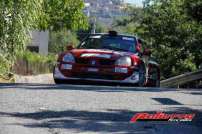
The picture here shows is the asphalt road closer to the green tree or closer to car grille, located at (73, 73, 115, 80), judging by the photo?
car grille, located at (73, 73, 115, 80)

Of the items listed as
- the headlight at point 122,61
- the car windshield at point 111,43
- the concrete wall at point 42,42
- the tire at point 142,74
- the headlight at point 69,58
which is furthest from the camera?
the concrete wall at point 42,42

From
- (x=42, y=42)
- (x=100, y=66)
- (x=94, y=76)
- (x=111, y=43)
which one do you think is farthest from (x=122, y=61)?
(x=42, y=42)

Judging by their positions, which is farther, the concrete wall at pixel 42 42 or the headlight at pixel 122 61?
the concrete wall at pixel 42 42

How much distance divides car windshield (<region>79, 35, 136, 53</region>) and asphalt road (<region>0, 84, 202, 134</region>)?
3589 millimetres

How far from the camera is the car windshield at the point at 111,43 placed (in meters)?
16.9

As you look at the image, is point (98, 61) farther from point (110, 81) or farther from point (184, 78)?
point (184, 78)

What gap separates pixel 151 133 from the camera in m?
8.27

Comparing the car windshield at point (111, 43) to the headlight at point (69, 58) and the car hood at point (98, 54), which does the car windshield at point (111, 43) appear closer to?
the car hood at point (98, 54)

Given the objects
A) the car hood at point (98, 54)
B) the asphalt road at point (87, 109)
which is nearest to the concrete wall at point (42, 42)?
the car hood at point (98, 54)

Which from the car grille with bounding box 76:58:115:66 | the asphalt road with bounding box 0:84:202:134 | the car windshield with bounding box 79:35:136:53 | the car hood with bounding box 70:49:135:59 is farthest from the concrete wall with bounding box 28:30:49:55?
the asphalt road with bounding box 0:84:202:134

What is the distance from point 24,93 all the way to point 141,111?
9.15ft

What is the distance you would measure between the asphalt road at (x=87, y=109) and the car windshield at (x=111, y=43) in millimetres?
3589

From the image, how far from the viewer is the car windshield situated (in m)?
16.9

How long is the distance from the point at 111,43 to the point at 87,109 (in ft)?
23.5
